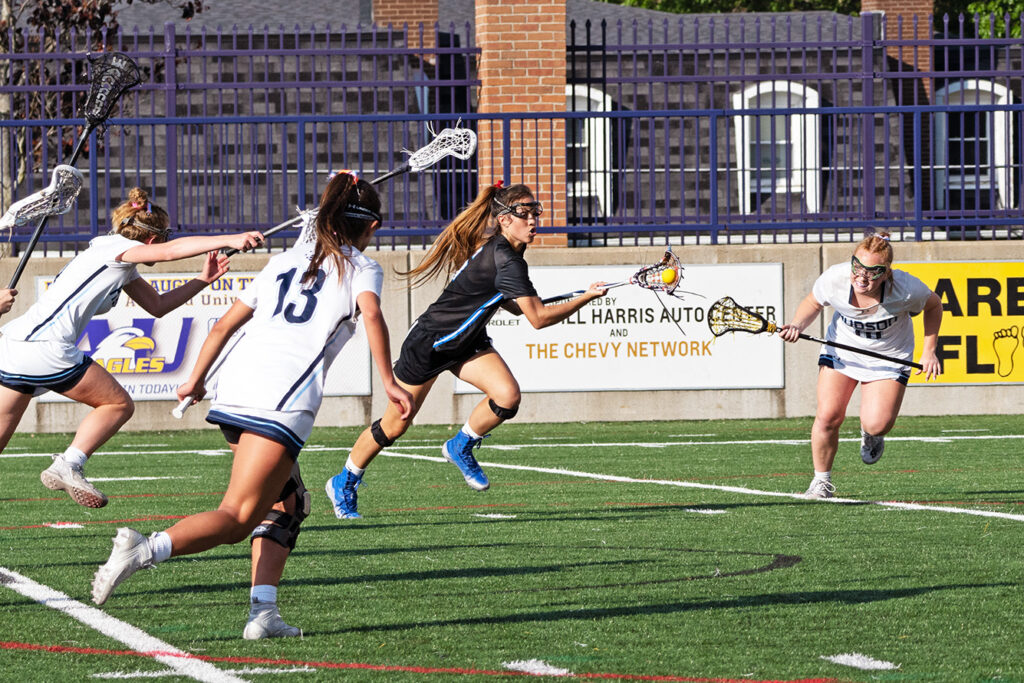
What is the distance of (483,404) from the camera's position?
10.0 m

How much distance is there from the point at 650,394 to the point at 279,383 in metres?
11.2

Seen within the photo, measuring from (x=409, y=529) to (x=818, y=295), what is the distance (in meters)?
3.04

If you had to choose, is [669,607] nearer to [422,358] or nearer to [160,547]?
[160,547]

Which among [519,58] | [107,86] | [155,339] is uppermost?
[519,58]

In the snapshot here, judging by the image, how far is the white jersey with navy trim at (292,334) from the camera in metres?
5.62

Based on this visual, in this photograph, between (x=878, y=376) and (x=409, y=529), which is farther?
(x=878, y=376)

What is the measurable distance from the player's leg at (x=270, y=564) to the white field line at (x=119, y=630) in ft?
1.03

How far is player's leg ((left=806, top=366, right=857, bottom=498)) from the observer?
33.4 feet

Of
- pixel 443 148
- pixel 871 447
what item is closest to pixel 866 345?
pixel 871 447

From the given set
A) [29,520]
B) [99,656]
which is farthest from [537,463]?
[99,656]

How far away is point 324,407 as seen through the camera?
53.9ft

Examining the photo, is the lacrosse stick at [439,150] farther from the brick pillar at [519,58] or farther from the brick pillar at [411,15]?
the brick pillar at [411,15]

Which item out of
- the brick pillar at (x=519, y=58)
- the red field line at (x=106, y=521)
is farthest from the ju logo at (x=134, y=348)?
the red field line at (x=106, y=521)

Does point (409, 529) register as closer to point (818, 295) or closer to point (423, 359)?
point (423, 359)
